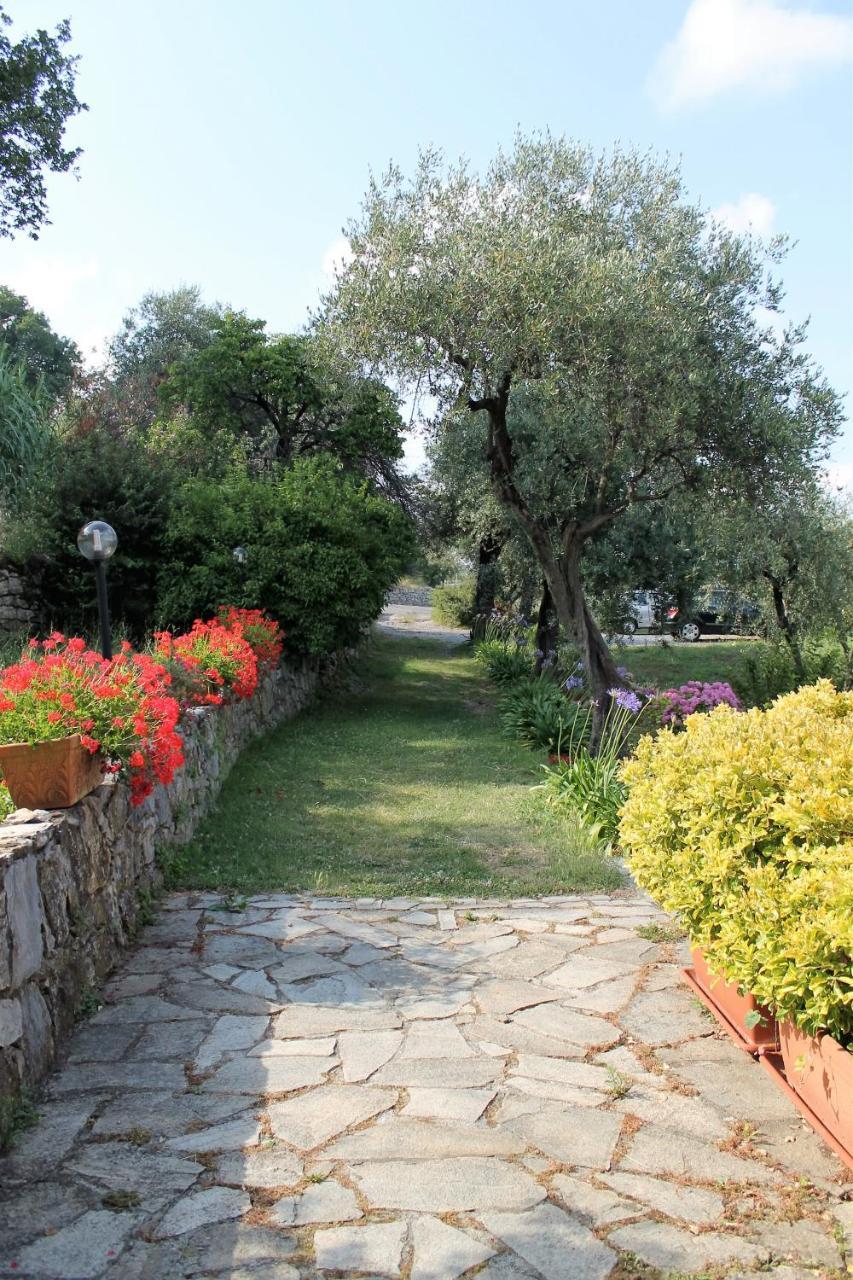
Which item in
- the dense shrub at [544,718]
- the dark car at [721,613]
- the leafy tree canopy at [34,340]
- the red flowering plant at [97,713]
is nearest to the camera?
the red flowering plant at [97,713]

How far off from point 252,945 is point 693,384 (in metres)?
7.93

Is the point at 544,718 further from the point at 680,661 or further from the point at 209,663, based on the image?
the point at 680,661

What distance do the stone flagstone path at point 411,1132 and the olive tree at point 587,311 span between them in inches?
285

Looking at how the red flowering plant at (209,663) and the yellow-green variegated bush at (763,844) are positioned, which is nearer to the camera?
the yellow-green variegated bush at (763,844)

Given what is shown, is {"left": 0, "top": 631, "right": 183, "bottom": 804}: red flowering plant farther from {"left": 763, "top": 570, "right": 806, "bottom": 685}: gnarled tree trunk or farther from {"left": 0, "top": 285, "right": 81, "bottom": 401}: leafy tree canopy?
{"left": 0, "top": 285, "right": 81, "bottom": 401}: leafy tree canopy

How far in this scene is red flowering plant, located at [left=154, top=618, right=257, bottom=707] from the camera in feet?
26.6

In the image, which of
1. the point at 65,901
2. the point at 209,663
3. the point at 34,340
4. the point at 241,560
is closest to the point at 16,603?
the point at 241,560

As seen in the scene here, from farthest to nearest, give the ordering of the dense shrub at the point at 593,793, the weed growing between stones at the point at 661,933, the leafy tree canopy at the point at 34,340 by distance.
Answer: the leafy tree canopy at the point at 34,340
the dense shrub at the point at 593,793
the weed growing between stones at the point at 661,933

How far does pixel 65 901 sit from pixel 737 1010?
2.68m

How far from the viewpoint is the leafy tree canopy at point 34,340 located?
113 ft

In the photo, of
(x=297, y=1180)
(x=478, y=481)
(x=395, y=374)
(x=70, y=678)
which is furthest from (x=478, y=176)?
(x=297, y=1180)

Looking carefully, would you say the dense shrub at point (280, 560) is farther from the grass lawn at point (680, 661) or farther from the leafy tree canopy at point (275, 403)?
the grass lawn at point (680, 661)

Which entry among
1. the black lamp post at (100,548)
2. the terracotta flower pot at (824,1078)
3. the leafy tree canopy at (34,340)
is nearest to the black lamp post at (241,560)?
the black lamp post at (100,548)

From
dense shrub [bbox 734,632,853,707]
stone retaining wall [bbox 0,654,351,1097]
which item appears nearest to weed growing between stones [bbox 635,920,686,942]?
stone retaining wall [bbox 0,654,351,1097]
